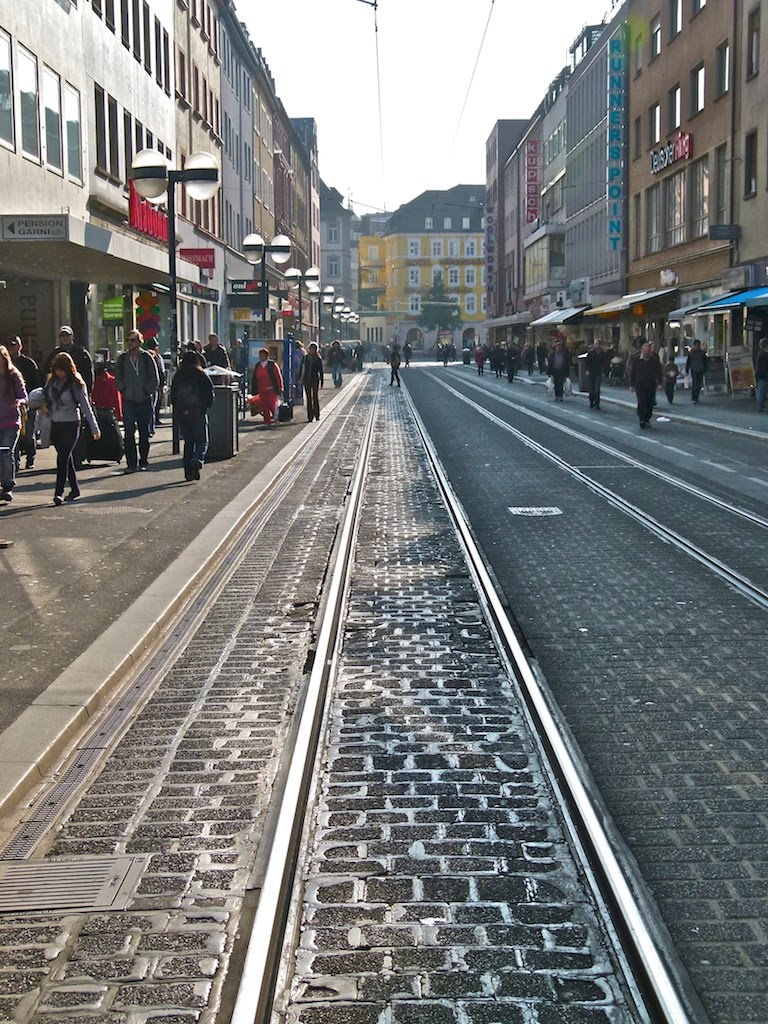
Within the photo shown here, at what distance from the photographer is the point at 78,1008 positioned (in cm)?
373

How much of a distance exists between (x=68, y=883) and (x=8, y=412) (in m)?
10.7

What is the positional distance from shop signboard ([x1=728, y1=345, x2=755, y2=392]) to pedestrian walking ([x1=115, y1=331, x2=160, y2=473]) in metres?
21.5

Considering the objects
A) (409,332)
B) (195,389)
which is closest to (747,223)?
(195,389)

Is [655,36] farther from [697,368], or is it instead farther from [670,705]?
[670,705]

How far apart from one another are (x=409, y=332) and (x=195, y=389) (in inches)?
5319

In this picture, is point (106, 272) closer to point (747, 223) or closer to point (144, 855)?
point (747, 223)

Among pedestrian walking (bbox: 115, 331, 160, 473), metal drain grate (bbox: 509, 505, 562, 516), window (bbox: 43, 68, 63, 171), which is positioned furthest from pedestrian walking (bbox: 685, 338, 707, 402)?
metal drain grate (bbox: 509, 505, 562, 516)

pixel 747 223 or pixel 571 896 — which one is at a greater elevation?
pixel 747 223

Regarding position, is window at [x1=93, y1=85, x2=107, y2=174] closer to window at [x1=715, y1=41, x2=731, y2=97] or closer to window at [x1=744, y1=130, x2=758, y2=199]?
window at [x1=744, y1=130, x2=758, y2=199]

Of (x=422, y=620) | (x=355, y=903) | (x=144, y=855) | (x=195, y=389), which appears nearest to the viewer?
(x=355, y=903)

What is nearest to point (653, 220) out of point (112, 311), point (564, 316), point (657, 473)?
point (564, 316)

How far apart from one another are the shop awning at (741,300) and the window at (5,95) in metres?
18.0

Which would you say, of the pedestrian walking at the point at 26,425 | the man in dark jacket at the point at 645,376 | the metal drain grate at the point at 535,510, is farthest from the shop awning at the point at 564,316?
the metal drain grate at the point at 535,510

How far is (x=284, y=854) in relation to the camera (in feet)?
15.6
